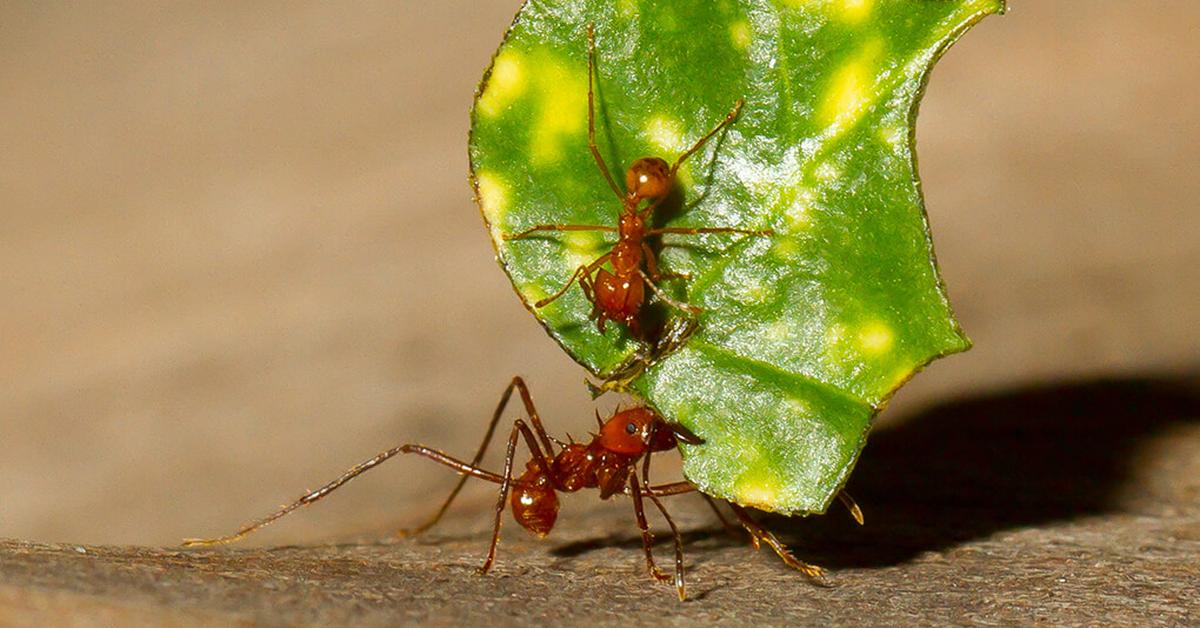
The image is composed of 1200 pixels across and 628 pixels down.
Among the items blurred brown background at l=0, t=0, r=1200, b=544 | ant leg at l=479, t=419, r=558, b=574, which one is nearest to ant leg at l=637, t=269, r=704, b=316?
ant leg at l=479, t=419, r=558, b=574

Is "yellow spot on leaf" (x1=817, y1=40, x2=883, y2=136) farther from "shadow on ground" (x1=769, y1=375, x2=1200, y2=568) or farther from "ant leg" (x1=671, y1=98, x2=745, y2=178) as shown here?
"shadow on ground" (x1=769, y1=375, x2=1200, y2=568)

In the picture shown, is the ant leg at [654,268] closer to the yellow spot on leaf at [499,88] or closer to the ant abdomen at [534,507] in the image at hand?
the yellow spot on leaf at [499,88]

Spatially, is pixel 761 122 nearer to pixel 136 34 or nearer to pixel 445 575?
pixel 445 575

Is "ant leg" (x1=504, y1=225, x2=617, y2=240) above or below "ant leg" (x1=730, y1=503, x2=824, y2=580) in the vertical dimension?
above

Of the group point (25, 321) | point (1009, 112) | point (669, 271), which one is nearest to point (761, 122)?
point (669, 271)

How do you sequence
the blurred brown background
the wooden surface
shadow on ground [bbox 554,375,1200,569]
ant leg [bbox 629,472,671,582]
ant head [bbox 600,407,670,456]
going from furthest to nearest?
1. the blurred brown background
2. ant head [bbox 600,407,670,456]
3. shadow on ground [bbox 554,375,1200,569]
4. ant leg [bbox 629,472,671,582]
5. the wooden surface

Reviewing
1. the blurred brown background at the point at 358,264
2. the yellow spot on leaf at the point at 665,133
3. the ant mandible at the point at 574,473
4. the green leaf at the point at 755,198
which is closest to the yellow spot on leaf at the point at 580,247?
the green leaf at the point at 755,198
